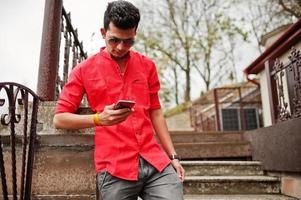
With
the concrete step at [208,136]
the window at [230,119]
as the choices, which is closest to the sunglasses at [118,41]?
the concrete step at [208,136]

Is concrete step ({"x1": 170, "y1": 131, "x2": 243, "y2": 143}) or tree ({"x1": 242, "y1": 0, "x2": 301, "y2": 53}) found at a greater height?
tree ({"x1": 242, "y1": 0, "x2": 301, "y2": 53})

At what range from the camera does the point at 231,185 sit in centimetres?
460

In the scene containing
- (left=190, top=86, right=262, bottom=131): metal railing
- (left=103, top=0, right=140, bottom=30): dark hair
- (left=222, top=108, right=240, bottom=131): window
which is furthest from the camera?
(left=222, top=108, right=240, bottom=131): window

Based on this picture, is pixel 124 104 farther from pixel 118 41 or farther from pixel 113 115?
pixel 118 41

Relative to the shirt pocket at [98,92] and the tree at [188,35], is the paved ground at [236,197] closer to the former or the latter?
the shirt pocket at [98,92]

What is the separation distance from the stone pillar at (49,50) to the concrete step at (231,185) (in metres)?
2.69

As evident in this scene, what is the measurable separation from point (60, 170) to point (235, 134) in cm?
548

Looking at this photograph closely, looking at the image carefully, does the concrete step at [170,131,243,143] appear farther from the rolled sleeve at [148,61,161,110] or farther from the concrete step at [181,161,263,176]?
the rolled sleeve at [148,61,161,110]

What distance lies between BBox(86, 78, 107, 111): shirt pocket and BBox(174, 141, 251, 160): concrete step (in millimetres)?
4110

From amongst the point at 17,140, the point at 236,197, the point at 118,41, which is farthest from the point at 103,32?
the point at 236,197

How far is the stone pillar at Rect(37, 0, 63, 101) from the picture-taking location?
8.41ft

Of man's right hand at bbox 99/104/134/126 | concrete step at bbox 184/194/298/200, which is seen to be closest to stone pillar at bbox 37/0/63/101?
man's right hand at bbox 99/104/134/126

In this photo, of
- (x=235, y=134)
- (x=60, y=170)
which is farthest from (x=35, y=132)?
(x=235, y=134)

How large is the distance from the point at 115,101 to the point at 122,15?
461 mm
